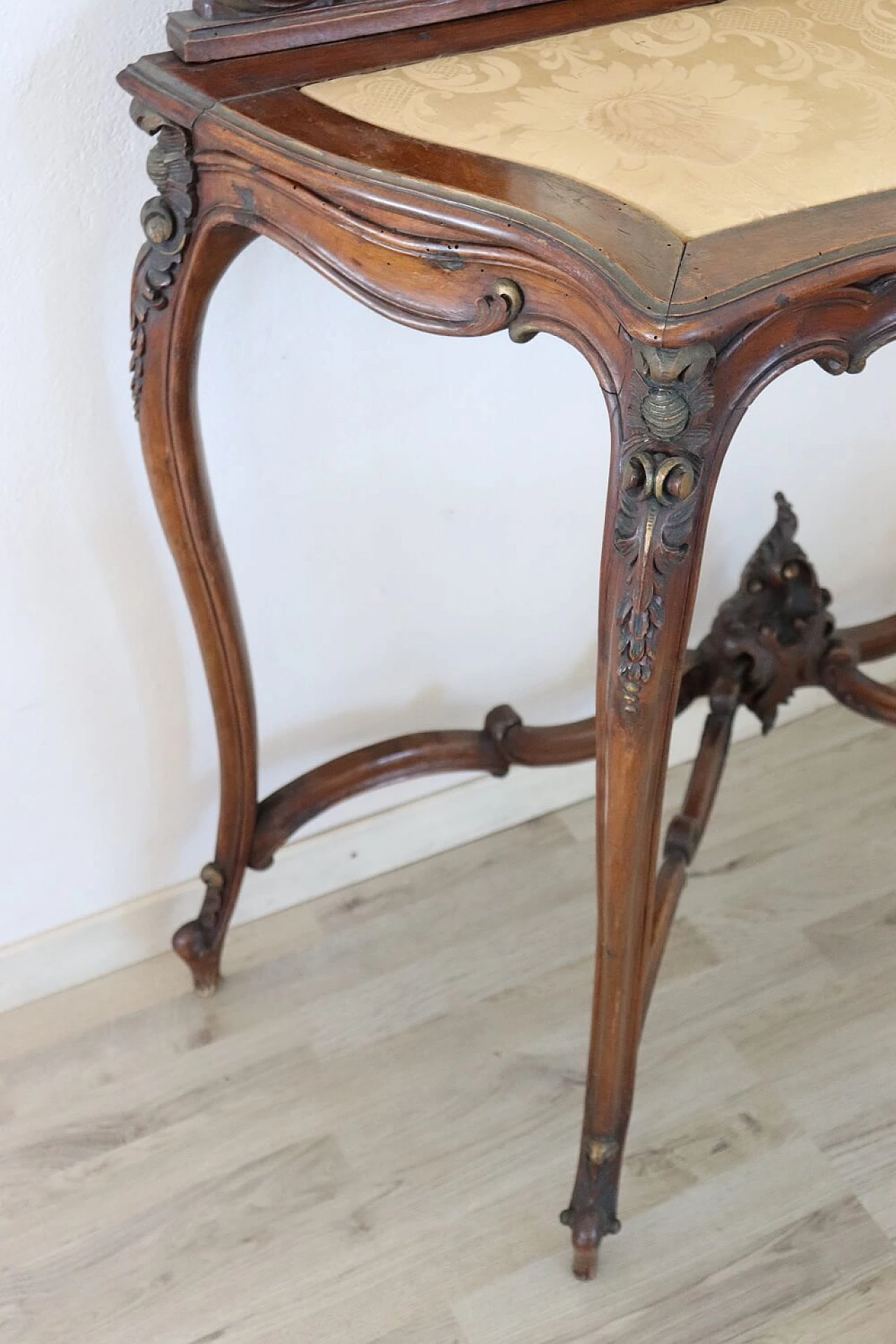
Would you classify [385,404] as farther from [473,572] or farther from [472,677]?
[472,677]

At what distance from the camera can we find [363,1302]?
987 millimetres

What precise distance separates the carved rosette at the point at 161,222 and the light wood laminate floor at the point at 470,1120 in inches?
23.2

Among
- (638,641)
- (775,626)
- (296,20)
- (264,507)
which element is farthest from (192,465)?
(775,626)

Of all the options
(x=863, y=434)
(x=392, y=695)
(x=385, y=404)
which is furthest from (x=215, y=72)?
(x=863, y=434)

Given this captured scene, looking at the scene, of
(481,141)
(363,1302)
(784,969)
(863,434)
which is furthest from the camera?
(863,434)

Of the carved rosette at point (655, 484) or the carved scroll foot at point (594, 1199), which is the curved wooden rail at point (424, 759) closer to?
the carved scroll foot at point (594, 1199)

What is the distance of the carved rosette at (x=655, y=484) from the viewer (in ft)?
1.98

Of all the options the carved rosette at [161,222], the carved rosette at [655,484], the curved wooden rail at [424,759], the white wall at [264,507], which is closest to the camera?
the carved rosette at [655,484]

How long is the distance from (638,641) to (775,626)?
1.74 feet

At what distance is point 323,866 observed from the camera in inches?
51.5

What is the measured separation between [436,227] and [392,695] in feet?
2.14

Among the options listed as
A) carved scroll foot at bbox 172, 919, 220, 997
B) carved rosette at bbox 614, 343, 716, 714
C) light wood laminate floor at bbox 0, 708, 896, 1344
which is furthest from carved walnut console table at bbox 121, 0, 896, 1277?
carved scroll foot at bbox 172, 919, 220, 997

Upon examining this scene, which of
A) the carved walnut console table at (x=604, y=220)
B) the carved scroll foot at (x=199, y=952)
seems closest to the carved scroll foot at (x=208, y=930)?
the carved scroll foot at (x=199, y=952)

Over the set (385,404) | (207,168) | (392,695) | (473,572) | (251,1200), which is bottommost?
(251,1200)
